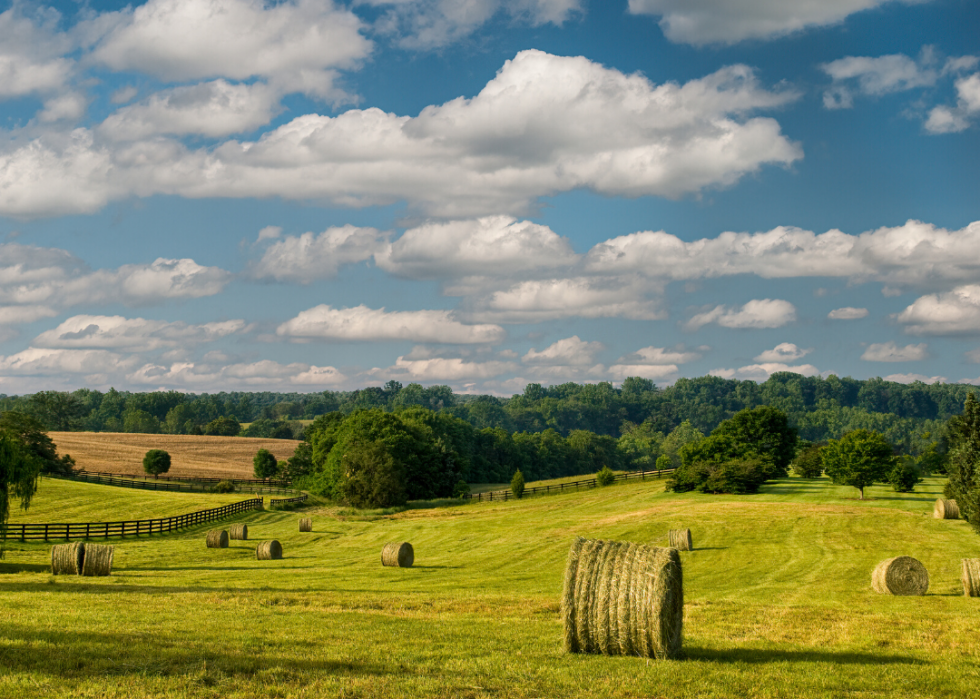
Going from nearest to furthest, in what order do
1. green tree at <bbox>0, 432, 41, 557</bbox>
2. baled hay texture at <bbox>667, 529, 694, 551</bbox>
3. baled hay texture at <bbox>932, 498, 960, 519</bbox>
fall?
green tree at <bbox>0, 432, 41, 557</bbox>, baled hay texture at <bbox>667, 529, 694, 551</bbox>, baled hay texture at <bbox>932, 498, 960, 519</bbox>

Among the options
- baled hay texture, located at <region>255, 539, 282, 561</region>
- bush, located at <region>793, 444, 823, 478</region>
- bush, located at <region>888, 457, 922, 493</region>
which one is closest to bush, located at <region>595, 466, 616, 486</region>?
bush, located at <region>793, 444, 823, 478</region>

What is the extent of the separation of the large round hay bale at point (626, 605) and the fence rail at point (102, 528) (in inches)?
1297

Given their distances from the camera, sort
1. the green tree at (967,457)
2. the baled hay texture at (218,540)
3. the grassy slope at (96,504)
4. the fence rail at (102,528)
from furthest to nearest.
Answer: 1. the grassy slope at (96,504)
2. the baled hay texture at (218,540)
3. the fence rail at (102,528)
4. the green tree at (967,457)

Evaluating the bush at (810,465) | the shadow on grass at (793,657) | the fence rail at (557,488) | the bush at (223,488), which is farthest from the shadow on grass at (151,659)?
the bush at (223,488)

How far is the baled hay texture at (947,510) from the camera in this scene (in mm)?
42094

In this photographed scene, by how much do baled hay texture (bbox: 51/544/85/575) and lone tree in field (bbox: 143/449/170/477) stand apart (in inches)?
2883

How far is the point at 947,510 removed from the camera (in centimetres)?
4209

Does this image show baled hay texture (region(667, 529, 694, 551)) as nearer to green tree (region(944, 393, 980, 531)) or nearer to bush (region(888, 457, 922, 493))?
green tree (region(944, 393, 980, 531))

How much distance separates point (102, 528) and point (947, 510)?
47232mm

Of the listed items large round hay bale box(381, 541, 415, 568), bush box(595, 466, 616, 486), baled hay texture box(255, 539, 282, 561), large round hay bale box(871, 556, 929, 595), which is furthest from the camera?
bush box(595, 466, 616, 486)

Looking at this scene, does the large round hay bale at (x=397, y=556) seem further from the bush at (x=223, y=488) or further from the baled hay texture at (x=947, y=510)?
the bush at (x=223, y=488)

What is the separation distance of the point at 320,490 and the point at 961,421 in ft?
202

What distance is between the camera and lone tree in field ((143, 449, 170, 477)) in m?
96.0

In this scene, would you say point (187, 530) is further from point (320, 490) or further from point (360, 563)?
point (320, 490)
